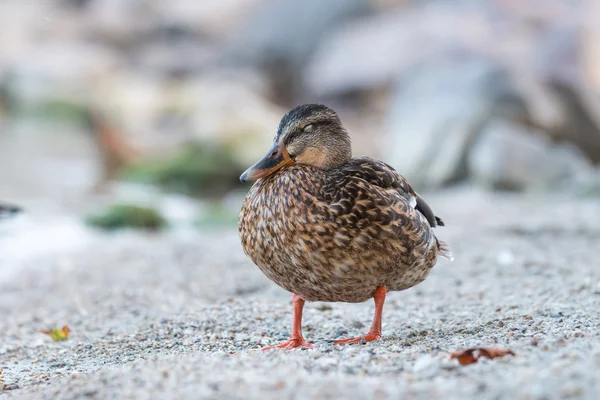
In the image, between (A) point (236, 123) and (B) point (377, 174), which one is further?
(A) point (236, 123)

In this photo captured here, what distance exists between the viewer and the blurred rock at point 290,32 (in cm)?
2197

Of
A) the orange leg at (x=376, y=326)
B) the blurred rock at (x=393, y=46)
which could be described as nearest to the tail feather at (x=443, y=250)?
the orange leg at (x=376, y=326)

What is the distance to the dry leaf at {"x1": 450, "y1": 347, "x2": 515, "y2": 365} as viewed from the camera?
8.84ft

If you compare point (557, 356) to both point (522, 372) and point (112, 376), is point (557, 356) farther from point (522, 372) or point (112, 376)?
point (112, 376)

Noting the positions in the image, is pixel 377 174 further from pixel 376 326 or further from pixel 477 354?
pixel 477 354

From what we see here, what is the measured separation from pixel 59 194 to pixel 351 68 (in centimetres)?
953

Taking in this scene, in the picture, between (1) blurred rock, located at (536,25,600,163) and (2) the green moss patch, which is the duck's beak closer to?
(2) the green moss patch

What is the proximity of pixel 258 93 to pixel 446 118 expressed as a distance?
8.76 m

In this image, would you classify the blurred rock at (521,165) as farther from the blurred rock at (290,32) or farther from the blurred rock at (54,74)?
the blurred rock at (290,32)

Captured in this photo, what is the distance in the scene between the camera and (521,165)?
10.3 meters

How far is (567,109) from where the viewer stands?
11.8m

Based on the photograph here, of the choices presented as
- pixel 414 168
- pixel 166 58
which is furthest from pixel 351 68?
pixel 414 168

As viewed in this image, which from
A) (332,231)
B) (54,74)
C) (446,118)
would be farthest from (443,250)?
(54,74)

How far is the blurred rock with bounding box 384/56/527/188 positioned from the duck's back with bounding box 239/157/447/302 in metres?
7.77
